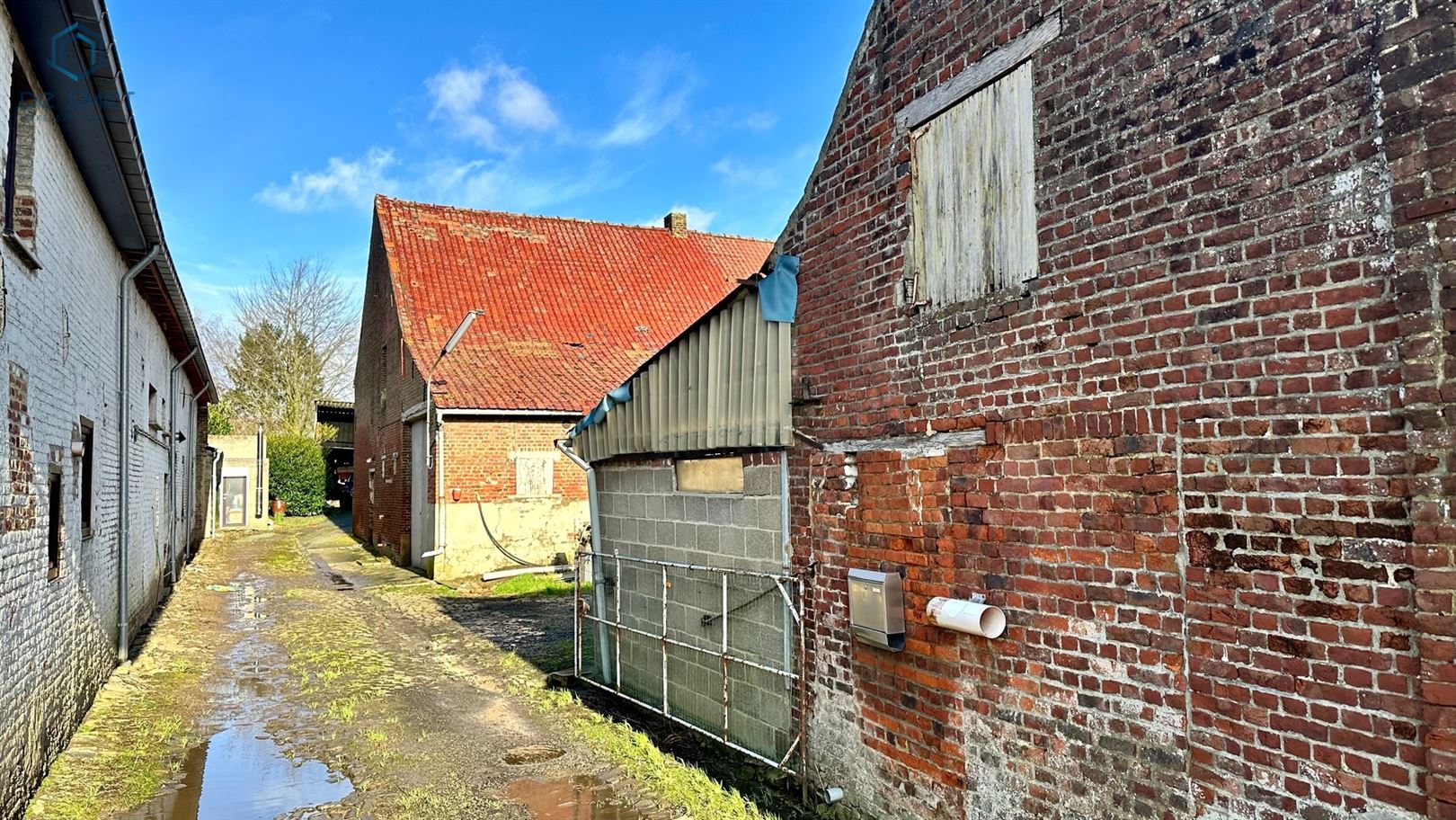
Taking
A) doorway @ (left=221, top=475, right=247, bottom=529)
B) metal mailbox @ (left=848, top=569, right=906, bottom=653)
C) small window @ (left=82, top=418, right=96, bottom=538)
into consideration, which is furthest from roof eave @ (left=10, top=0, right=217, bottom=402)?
doorway @ (left=221, top=475, right=247, bottom=529)

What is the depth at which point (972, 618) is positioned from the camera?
170 inches

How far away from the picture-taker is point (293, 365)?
40.0m

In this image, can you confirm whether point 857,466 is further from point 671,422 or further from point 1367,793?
point 1367,793

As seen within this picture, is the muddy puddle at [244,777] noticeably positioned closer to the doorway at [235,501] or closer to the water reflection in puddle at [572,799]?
the water reflection in puddle at [572,799]

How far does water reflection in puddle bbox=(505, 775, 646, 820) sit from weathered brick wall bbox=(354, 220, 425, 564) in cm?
1329

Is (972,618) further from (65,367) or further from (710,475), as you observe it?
(65,367)

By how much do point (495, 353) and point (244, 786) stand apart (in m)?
13.6


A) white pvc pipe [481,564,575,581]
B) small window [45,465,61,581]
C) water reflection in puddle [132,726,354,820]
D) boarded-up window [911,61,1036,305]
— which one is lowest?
water reflection in puddle [132,726,354,820]

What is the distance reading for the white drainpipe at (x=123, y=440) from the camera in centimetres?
988

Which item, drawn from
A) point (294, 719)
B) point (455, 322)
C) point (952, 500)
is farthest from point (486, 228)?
point (952, 500)

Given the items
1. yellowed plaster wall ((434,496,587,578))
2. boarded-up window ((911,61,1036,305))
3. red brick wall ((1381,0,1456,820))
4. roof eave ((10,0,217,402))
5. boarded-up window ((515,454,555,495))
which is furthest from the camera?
boarded-up window ((515,454,555,495))

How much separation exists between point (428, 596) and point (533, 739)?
360 inches

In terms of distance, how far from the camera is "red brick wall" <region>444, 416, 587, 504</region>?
17.3 meters

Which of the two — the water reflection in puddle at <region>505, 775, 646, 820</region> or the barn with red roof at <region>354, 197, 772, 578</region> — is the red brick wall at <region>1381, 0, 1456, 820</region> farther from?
the barn with red roof at <region>354, 197, 772, 578</region>
